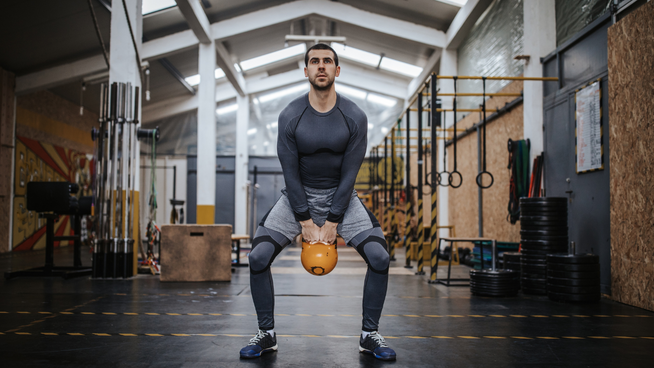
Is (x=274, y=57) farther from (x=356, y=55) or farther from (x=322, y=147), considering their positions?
(x=322, y=147)


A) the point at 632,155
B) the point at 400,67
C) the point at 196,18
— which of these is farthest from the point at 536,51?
the point at 400,67

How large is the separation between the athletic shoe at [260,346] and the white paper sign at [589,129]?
376cm

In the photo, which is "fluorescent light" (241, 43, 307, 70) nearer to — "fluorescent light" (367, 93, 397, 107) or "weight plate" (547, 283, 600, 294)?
"fluorescent light" (367, 93, 397, 107)

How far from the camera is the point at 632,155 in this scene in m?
3.97

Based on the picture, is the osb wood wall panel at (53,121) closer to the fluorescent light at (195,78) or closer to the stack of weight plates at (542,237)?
the fluorescent light at (195,78)

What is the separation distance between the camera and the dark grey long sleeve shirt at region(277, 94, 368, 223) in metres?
2.40

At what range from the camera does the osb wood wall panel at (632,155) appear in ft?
12.3

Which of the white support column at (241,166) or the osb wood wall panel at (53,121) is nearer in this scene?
the osb wood wall panel at (53,121)

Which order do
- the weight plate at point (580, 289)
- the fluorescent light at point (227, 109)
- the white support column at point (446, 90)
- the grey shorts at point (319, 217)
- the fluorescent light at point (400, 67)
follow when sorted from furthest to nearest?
1. the fluorescent light at point (227, 109)
2. the fluorescent light at point (400, 67)
3. the white support column at point (446, 90)
4. the weight plate at point (580, 289)
5. the grey shorts at point (319, 217)

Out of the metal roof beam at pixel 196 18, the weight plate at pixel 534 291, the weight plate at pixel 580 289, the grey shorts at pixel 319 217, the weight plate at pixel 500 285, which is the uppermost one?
the metal roof beam at pixel 196 18

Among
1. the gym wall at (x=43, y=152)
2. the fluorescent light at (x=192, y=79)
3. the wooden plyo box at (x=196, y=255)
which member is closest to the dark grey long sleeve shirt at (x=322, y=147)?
the wooden plyo box at (x=196, y=255)

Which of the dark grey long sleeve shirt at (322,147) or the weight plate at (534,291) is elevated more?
the dark grey long sleeve shirt at (322,147)

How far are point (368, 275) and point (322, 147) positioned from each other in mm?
695

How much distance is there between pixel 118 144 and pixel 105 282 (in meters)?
1.68
